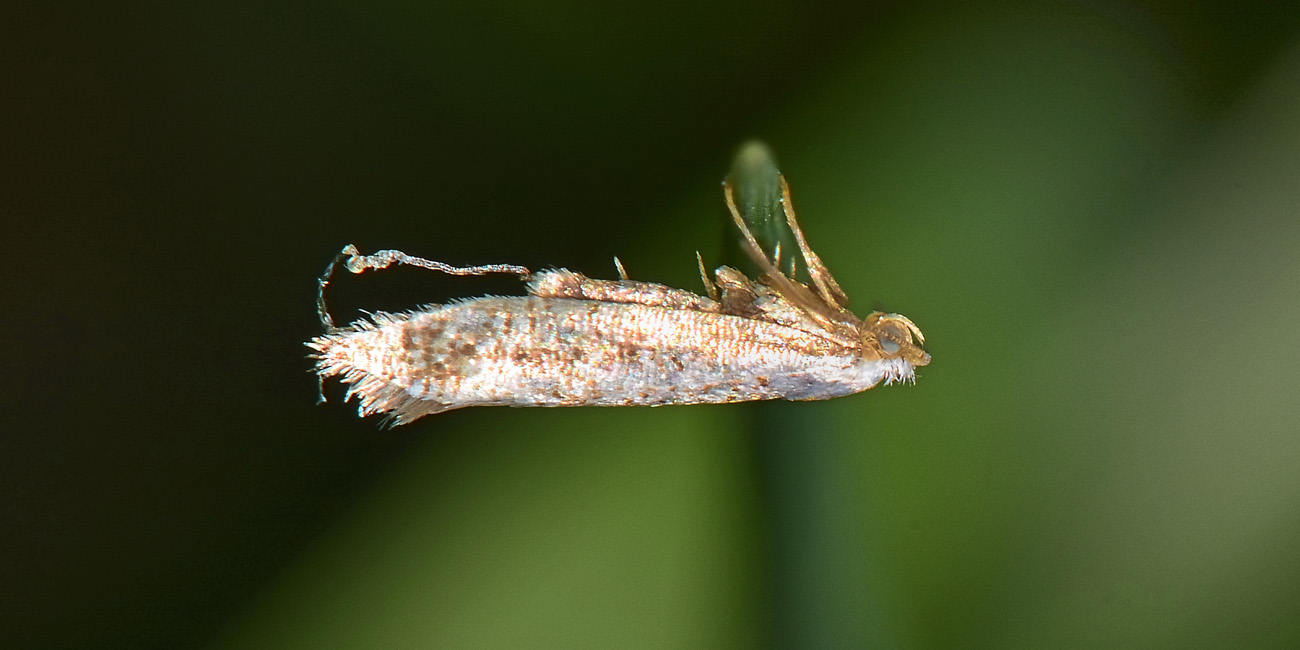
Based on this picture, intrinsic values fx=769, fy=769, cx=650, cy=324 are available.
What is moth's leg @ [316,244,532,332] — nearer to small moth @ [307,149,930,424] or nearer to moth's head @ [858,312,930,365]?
small moth @ [307,149,930,424]

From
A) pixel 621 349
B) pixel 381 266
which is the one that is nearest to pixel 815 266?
pixel 621 349

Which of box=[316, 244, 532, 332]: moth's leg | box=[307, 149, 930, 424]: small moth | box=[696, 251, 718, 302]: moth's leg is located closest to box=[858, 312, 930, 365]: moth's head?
box=[307, 149, 930, 424]: small moth

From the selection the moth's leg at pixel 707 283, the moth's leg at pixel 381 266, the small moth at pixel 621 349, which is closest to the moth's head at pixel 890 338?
the small moth at pixel 621 349

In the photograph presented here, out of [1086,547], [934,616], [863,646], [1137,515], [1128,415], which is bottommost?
[863,646]

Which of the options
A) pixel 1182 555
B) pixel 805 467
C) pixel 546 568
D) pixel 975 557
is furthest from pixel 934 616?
pixel 546 568

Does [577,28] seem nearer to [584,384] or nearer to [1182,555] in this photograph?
[584,384]

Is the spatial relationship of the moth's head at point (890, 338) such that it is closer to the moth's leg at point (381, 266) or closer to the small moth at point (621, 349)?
the small moth at point (621, 349)

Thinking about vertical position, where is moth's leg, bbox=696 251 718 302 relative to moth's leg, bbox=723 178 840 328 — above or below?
below
